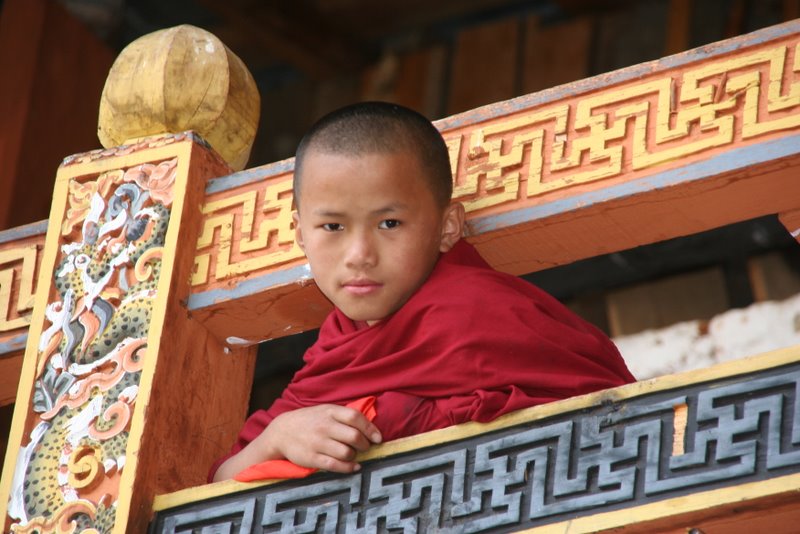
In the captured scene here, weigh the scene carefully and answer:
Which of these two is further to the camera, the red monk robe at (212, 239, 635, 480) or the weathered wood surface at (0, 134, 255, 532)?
the weathered wood surface at (0, 134, 255, 532)

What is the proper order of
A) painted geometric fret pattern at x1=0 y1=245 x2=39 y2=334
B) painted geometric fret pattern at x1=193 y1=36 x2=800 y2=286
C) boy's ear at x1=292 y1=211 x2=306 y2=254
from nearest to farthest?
painted geometric fret pattern at x1=193 y1=36 x2=800 y2=286
boy's ear at x1=292 y1=211 x2=306 y2=254
painted geometric fret pattern at x1=0 y1=245 x2=39 y2=334

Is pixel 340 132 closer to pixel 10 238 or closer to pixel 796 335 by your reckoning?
pixel 10 238

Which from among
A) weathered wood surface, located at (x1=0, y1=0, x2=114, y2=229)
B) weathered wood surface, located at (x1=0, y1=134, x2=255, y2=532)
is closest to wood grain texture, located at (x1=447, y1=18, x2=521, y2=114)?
weathered wood surface, located at (x1=0, y1=0, x2=114, y2=229)

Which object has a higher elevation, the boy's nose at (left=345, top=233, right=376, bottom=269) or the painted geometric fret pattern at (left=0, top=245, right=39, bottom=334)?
the painted geometric fret pattern at (left=0, top=245, right=39, bottom=334)

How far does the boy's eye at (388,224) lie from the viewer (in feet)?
8.33

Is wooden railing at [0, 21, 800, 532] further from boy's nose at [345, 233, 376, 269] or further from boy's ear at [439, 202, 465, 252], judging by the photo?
boy's nose at [345, 233, 376, 269]

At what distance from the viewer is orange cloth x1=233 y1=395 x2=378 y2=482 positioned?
2.42 m

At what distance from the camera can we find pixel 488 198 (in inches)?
104

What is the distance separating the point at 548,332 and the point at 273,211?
2.12ft

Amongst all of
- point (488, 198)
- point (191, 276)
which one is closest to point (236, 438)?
point (191, 276)

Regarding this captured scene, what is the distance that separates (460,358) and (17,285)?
105 cm

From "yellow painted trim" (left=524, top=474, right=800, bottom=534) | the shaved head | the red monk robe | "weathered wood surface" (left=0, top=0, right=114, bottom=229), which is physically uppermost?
"weathered wood surface" (left=0, top=0, right=114, bottom=229)

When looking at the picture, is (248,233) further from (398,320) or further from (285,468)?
(285,468)

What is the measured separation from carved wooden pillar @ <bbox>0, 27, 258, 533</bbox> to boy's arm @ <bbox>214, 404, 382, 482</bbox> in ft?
0.97
